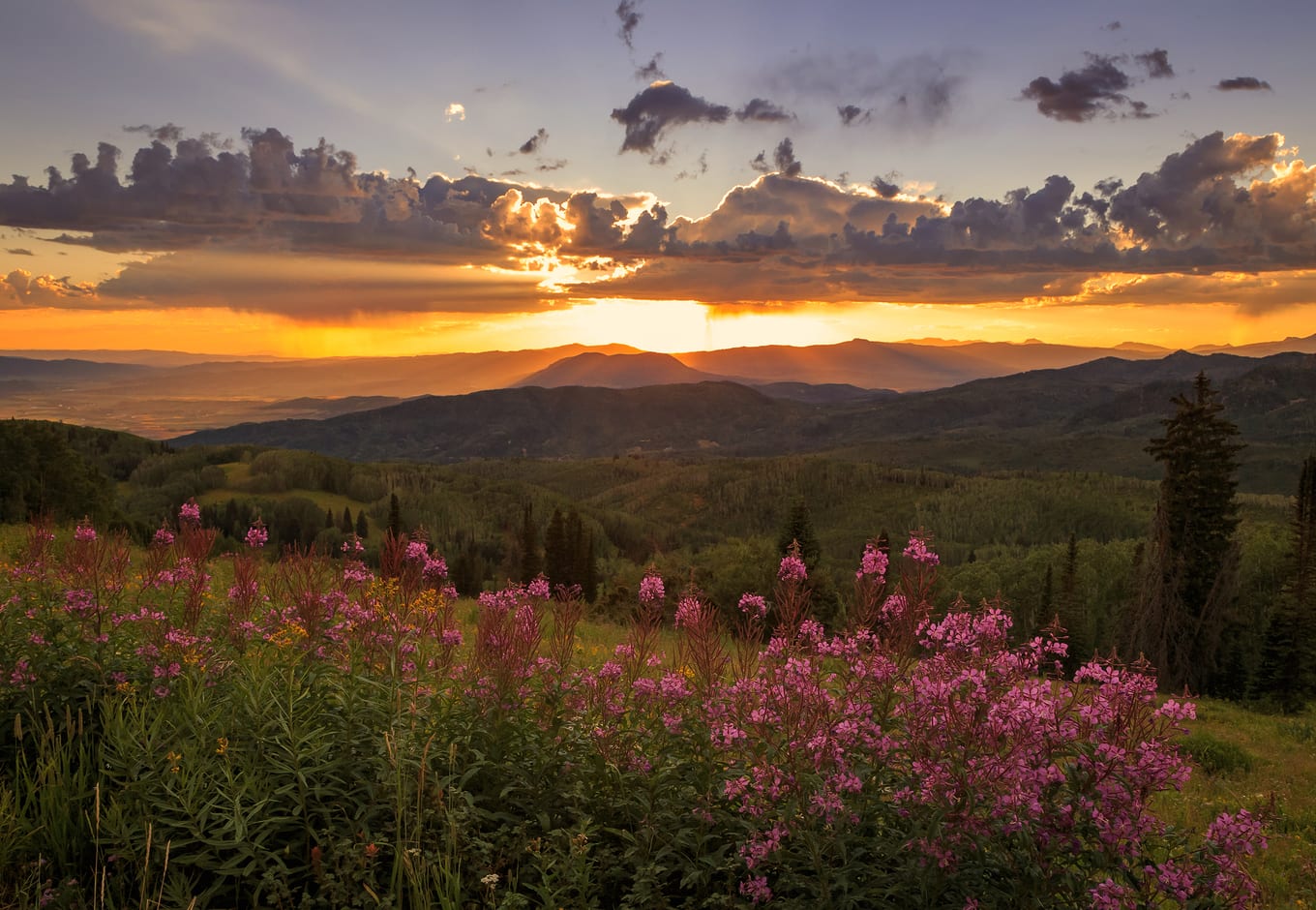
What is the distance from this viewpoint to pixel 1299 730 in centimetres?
1978

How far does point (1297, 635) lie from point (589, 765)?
46.7 m

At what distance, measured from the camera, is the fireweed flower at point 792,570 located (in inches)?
219

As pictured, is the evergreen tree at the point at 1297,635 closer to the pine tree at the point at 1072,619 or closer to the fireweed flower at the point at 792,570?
the pine tree at the point at 1072,619

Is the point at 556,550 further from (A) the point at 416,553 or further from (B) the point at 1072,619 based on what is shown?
(A) the point at 416,553

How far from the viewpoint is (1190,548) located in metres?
36.9

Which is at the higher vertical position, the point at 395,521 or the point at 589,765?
the point at 589,765

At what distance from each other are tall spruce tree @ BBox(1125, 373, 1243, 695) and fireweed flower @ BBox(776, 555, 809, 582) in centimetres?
3853

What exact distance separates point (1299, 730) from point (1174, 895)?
22.8 m

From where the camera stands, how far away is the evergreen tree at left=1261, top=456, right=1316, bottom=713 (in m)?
36.9

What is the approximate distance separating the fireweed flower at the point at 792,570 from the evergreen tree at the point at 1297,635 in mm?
42925

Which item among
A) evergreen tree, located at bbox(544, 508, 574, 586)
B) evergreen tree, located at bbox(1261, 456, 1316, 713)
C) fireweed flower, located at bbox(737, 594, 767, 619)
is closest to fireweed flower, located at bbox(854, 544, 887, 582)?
fireweed flower, located at bbox(737, 594, 767, 619)

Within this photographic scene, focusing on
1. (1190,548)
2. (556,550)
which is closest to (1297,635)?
(1190,548)

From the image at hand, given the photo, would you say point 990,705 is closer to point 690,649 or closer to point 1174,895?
point 1174,895

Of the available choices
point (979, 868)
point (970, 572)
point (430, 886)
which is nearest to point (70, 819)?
point (430, 886)
